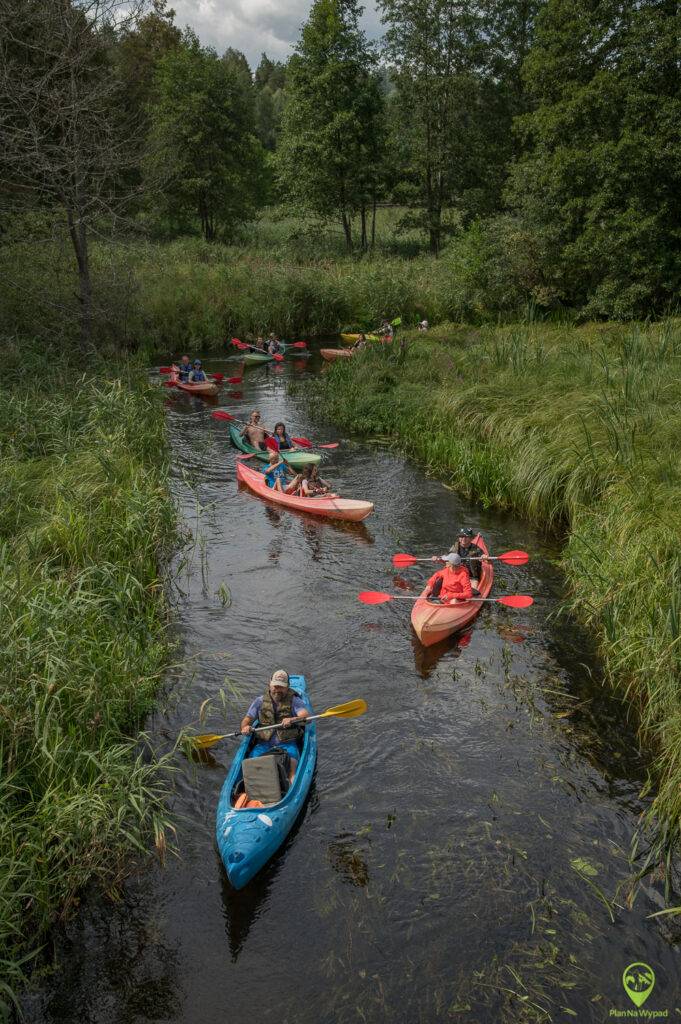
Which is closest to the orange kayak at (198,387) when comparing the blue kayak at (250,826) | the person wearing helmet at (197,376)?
the person wearing helmet at (197,376)

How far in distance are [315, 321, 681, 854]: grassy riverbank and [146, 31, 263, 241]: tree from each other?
18.5m

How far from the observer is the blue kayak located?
514 centimetres

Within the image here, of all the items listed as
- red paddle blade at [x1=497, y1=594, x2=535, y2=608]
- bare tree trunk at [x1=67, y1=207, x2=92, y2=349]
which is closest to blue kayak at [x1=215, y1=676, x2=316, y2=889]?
red paddle blade at [x1=497, y1=594, x2=535, y2=608]

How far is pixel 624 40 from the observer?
62.1 feet

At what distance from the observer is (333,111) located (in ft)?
107

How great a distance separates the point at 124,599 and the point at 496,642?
398 centimetres

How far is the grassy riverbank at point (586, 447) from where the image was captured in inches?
262

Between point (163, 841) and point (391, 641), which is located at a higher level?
point (163, 841)

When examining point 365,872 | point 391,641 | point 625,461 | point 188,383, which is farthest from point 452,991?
point 188,383

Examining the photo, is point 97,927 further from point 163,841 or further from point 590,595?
point 590,595

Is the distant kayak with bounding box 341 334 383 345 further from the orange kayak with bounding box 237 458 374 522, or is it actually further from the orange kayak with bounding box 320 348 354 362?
the orange kayak with bounding box 237 458 374 522

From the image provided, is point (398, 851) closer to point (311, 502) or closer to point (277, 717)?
point (277, 717)

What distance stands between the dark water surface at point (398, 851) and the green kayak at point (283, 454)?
3879 millimetres

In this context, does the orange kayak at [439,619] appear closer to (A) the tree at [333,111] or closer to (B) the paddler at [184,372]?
(B) the paddler at [184,372]
